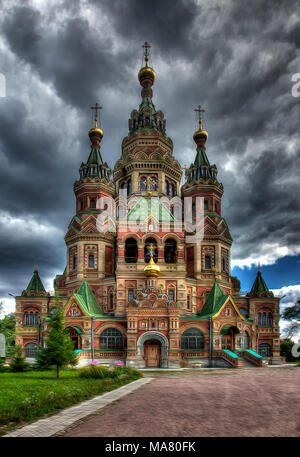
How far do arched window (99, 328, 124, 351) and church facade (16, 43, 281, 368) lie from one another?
9 cm

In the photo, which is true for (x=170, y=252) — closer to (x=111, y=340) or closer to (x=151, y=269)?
(x=151, y=269)

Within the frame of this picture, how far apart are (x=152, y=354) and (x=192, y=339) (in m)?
4.05

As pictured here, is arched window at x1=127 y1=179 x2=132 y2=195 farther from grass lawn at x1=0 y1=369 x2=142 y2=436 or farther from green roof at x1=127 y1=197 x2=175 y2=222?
grass lawn at x1=0 y1=369 x2=142 y2=436

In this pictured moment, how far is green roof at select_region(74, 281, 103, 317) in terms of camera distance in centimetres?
3664

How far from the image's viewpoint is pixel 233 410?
10.8 m

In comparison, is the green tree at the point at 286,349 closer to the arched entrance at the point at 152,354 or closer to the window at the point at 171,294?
the window at the point at 171,294

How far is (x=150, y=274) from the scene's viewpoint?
37.3 metres

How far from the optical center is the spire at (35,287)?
44.0 m

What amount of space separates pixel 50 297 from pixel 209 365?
20.0 metres

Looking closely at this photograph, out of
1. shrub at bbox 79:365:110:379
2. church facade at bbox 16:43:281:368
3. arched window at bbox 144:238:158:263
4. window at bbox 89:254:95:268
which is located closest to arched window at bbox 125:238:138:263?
church facade at bbox 16:43:281:368
